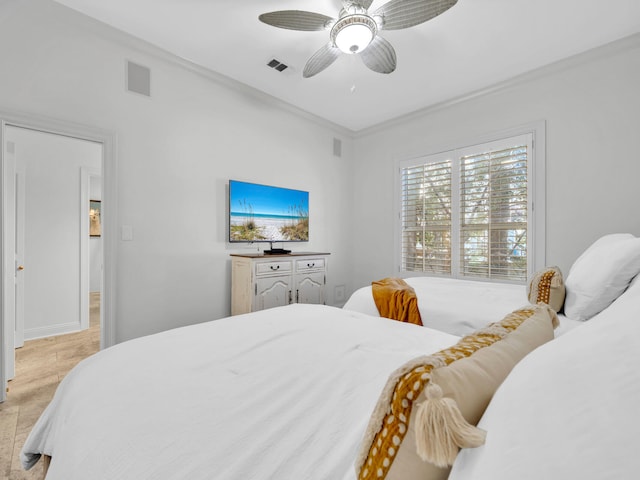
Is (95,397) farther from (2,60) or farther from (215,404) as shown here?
(2,60)

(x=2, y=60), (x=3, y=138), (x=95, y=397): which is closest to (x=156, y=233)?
(x=3, y=138)

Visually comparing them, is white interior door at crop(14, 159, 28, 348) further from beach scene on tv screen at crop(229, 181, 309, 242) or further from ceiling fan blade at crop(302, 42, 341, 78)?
ceiling fan blade at crop(302, 42, 341, 78)

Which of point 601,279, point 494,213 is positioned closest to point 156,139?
point 601,279

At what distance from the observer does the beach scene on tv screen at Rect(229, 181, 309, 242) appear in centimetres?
328

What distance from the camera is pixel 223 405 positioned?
76 cm

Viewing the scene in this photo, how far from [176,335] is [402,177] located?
3.63m

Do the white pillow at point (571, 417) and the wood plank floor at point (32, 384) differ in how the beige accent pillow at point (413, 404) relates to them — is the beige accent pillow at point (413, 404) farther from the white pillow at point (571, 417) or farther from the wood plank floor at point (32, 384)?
the wood plank floor at point (32, 384)

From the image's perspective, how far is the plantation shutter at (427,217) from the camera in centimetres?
369

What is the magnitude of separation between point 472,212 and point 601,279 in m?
2.21

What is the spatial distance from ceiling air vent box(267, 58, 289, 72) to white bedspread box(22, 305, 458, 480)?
2.66m

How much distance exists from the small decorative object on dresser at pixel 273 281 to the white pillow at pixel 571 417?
9.01 ft

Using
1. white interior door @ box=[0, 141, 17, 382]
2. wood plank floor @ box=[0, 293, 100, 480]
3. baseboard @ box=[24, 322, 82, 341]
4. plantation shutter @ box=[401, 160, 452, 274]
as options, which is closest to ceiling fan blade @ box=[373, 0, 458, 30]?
plantation shutter @ box=[401, 160, 452, 274]

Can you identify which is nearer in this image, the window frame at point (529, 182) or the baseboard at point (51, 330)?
the window frame at point (529, 182)

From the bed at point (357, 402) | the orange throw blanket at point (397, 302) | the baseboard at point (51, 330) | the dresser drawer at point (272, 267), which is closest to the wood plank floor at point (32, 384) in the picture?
the baseboard at point (51, 330)
